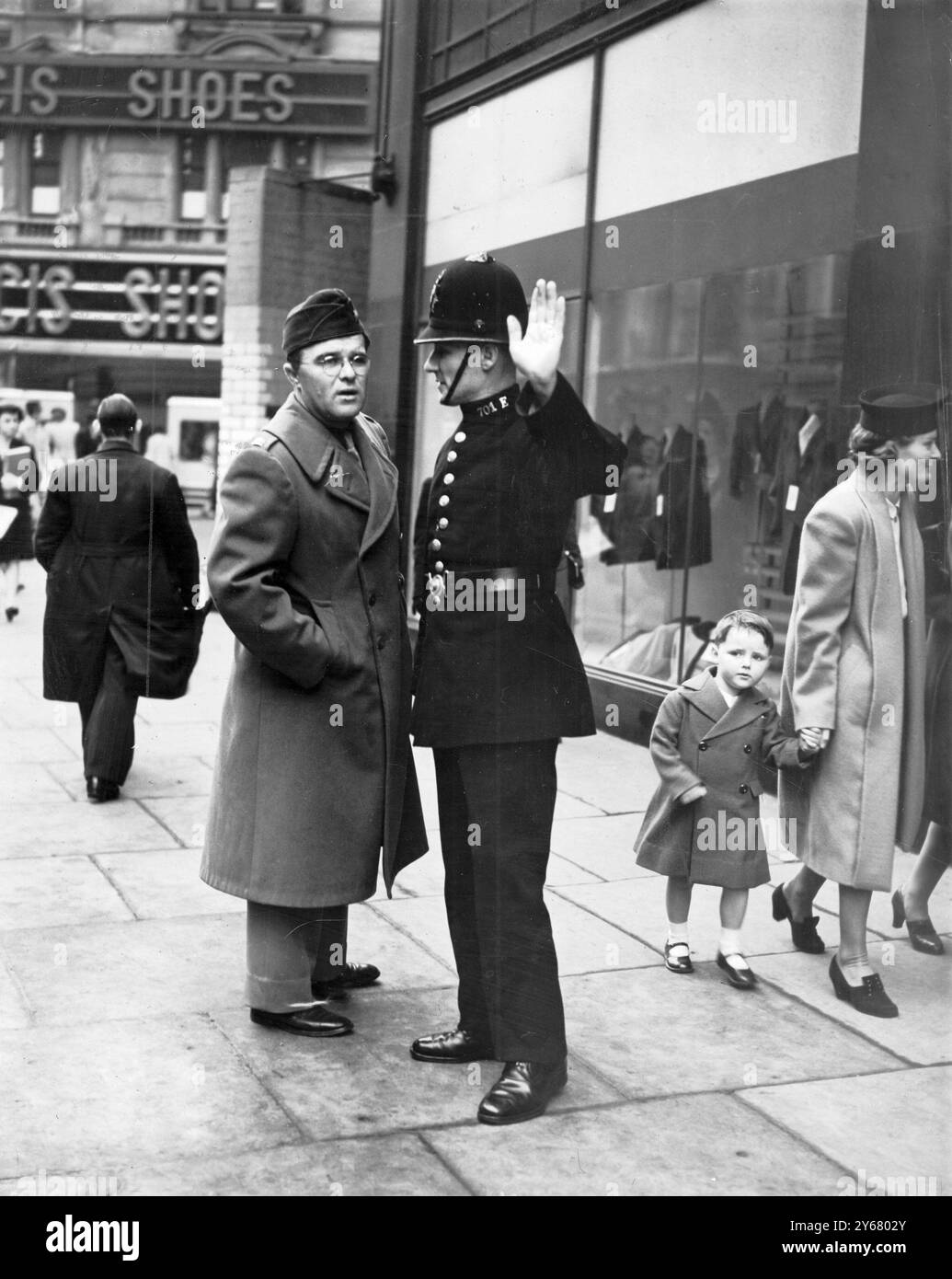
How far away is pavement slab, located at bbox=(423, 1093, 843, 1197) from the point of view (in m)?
3.13

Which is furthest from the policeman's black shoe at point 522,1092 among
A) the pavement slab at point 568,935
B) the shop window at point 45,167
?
→ the shop window at point 45,167

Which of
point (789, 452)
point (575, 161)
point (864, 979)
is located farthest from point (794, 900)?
point (575, 161)

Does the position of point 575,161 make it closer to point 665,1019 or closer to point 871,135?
point 871,135

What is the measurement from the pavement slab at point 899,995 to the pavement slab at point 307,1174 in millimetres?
1474

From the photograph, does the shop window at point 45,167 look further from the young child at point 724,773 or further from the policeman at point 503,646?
the young child at point 724,773

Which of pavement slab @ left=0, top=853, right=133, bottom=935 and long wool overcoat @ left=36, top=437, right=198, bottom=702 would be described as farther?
long wool overcoat @ left=36, top=437, right=198, bottom=702

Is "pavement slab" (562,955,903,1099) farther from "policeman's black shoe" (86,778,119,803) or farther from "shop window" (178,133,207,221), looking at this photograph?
"shop window" (178,133,207,221)

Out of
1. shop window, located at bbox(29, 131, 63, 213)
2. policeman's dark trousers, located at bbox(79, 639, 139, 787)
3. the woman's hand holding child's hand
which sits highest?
shop window, located at bbox(29, 131, 63, 213)

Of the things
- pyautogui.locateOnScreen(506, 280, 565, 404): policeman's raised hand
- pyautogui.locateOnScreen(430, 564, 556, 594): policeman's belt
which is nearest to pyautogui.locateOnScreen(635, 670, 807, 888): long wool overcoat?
pyautogui.locateOnScreen(430, 564, 556, 594): policeman's belt

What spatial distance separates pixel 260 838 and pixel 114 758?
292 centimetres

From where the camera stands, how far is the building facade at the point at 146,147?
4.52 meters

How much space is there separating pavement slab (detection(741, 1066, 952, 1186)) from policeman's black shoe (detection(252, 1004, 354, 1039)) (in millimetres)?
1079

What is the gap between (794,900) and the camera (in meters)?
4.84

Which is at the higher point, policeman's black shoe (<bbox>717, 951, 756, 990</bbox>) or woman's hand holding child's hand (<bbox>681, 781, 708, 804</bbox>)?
woman's hand holding child's hand (<bbox>681, 781, 708, 804</bbox>)
